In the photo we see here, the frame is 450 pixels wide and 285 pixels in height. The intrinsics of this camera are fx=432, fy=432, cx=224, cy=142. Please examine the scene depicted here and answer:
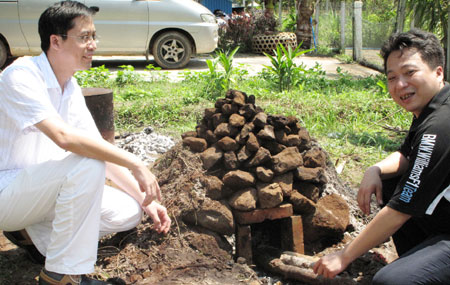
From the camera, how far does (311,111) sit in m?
5.77

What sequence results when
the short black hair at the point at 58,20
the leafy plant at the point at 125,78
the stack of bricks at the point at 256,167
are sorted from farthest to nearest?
1. the leafy plant at the point at 125,78
2. the stack of bricks at the point at 256,167
3. the short black hair at the point at 58,20

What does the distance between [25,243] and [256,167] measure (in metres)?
1.57

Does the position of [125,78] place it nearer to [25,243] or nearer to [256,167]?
[256,167]

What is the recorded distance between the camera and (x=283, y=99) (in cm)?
618

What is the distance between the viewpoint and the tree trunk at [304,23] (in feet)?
44.9

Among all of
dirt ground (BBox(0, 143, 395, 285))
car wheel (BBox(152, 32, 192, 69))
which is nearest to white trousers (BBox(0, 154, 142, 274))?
dirt ground (BBox(0, 143, 395, 285))

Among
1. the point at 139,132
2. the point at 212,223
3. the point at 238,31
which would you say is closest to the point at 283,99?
the point at 139,132

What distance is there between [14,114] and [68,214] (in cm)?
57

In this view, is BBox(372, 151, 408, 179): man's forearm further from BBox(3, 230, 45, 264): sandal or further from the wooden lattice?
Answer: the wooden lattice

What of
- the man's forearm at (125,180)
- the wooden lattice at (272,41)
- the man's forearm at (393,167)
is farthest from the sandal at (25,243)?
the wooden lattice at (272,41)

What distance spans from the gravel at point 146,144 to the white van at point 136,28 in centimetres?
427

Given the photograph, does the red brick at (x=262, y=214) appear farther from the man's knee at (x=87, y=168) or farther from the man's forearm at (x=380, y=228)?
the man's knee at (x=87, y=168)

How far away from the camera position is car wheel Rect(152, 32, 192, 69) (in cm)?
909

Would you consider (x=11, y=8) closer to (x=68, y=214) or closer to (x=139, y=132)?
(x=139, y=132)
